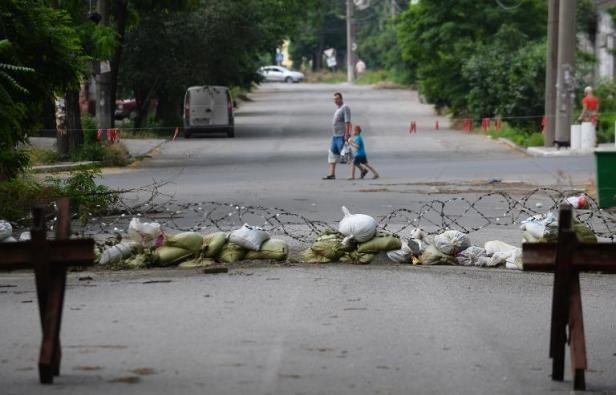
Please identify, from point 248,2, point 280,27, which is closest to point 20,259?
point 248,2

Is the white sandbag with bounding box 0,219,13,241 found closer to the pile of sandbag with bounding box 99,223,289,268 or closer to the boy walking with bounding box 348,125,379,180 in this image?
the pile of sandbag with bounding box 99,223,289,268

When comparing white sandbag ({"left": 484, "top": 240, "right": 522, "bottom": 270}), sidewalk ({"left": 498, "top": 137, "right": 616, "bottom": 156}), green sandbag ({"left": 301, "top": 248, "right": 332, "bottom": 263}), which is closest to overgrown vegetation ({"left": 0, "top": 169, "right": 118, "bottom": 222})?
green sandbag ({"left": 301, "top": 248, "right": 332, "bottom": 263})

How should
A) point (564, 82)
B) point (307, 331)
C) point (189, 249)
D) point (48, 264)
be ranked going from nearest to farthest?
point (48, 264), point (307, 331), point (189, 249), point (564, 82)

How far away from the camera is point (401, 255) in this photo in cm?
1341

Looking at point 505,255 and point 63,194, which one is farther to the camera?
point 63,194

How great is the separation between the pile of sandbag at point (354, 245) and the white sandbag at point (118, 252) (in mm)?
1871

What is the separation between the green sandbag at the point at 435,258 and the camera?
13469 millimetres

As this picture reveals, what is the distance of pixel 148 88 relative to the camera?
46.8m

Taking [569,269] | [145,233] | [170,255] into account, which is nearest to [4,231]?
[145,233]

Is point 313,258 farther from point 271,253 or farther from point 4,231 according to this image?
point 4,231

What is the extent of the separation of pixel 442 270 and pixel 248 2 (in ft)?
111

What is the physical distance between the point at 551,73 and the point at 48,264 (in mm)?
31092

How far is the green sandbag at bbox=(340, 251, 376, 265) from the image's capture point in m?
13.3

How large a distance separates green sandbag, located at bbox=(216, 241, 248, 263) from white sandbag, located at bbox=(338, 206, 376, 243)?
3.63 feet
